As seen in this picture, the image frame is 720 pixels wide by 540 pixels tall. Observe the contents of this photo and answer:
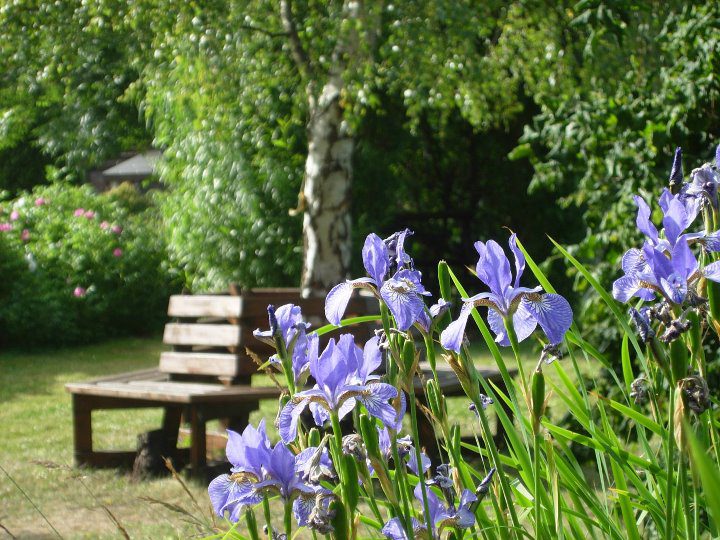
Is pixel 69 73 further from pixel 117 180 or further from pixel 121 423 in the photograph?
pixel 117 180

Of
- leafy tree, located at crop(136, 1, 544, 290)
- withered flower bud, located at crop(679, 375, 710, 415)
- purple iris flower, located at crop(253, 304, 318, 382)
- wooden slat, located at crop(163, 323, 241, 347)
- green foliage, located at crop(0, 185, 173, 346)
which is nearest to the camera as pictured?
withered flower bud, located at crop(679, 375, 710, 415)

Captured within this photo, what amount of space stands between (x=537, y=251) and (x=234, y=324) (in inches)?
284

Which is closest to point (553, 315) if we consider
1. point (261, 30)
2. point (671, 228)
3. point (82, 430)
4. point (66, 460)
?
point (671, 228)

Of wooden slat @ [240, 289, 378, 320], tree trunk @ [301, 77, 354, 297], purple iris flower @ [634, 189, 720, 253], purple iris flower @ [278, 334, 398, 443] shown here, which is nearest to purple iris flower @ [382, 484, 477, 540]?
purple iris flower @ [278, 334, 398, 443]

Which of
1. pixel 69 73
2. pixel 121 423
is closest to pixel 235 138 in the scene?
pixel 69 73

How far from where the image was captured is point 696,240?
1101mm

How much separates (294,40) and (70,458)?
3.31 metres

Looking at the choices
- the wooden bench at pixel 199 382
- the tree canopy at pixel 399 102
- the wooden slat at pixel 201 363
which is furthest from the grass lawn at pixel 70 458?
the tree canopy at pixel 399 102

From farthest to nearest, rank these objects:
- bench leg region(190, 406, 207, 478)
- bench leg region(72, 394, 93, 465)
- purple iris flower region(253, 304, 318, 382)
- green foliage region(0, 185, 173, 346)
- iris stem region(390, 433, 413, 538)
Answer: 1. green foliage region(0, 185, 173, 346)
2. bench leg region(72, 394, 93, 465)
3. bench leg region(190, 406, 207, 478)
4. purple iris flower region(253, 304, 318, 382)
5. iris stem region(390, 433, 413, 538)

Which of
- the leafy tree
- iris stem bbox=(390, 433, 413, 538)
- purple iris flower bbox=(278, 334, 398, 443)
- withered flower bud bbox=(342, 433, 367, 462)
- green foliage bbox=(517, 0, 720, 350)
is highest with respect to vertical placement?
the leafy tree

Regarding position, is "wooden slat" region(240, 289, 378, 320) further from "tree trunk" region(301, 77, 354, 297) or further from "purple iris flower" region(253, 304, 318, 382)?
"purple iris flower" region(253, 304, 318, 382)

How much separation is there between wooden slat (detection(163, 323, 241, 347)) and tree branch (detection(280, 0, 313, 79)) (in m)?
2.53

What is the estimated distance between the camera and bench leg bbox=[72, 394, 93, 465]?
5215mm

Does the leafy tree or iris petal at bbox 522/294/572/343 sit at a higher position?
the leafy tree
